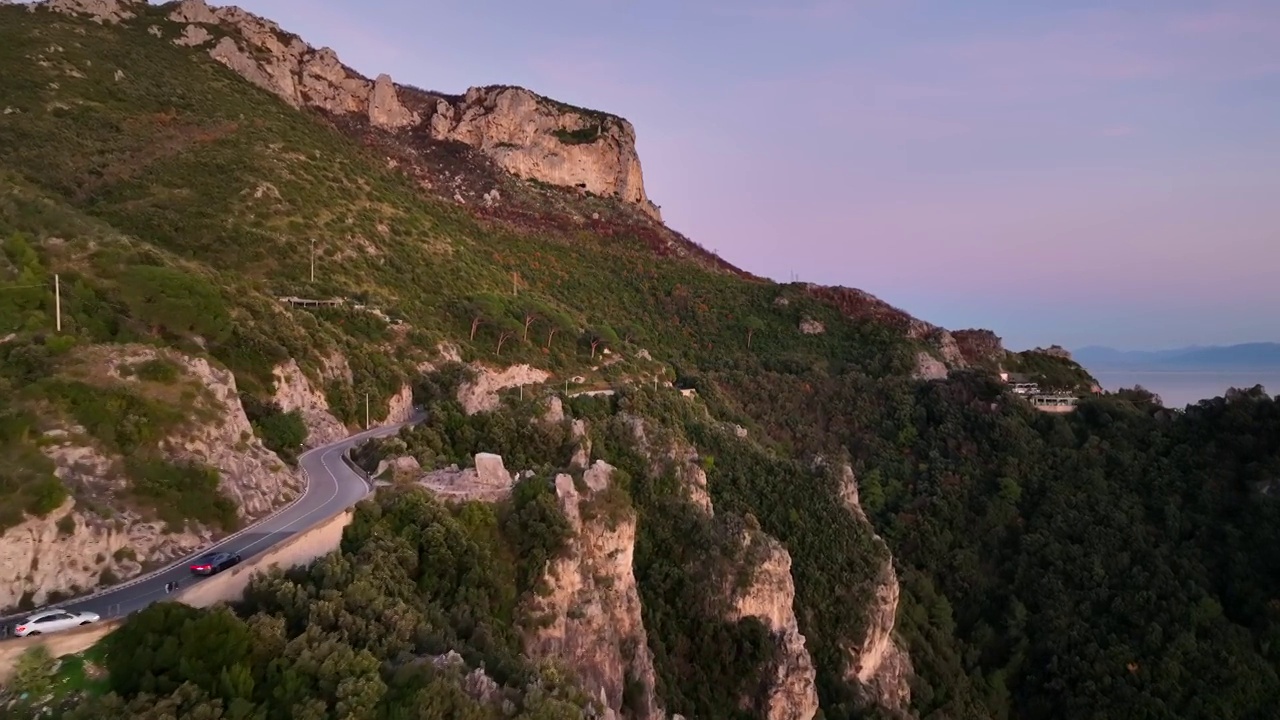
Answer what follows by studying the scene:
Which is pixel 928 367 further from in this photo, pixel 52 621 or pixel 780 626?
pixel 52 621

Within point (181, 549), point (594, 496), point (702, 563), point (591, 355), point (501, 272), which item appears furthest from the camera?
point (501, 272)

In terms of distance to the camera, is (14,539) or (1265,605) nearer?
(14,539)

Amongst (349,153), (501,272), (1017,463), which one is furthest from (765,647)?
(349,153)

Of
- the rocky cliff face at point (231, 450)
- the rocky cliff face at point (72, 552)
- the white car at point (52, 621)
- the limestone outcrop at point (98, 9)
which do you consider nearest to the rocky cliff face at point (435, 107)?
the limestone outcrop at point (98, 9)

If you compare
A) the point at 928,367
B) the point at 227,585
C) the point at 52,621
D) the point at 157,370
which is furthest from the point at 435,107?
the point at 52,621

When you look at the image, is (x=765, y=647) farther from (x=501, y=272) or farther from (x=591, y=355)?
(x=501, y=272)

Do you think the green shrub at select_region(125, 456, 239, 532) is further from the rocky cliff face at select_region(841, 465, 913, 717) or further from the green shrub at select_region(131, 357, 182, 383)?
the rocky cliff face at select_region(841, 465, 913, 717)

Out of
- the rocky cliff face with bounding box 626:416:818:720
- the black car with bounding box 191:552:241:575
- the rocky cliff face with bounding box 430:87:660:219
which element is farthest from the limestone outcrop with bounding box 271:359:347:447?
the rocky cliff face with bounding box 430:87:660:219
